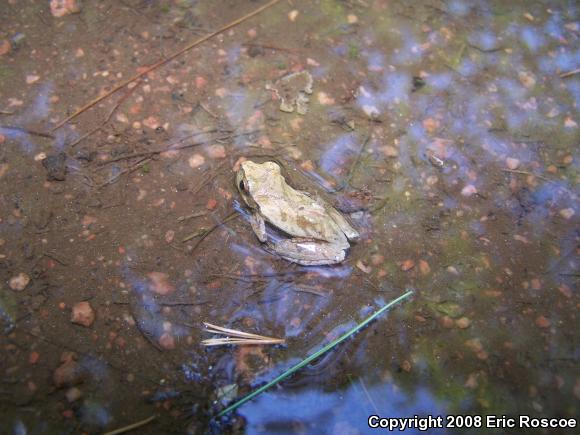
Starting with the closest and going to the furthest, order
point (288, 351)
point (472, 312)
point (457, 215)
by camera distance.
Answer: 1. point (288, 351)
2. point (472, 312)
3. point (457, 215)

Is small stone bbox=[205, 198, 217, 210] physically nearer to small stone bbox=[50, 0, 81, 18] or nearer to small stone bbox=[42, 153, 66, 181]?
small stone bbox=[42, 153, 66, 181]

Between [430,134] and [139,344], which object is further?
[430,134]

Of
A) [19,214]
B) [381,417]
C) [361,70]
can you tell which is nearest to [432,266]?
[381,417]

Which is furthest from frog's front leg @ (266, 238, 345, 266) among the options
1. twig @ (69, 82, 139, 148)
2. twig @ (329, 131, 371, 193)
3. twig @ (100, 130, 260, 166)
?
twig @ (69, 82, 139, 148)

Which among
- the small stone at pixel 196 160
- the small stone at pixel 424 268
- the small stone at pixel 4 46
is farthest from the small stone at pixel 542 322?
the small stone at pixel 4 46

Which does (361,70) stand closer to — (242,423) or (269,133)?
(269,133)

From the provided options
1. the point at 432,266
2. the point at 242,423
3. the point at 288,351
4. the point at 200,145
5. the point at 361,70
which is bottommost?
the point at 242,423

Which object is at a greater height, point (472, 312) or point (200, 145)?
point (200, 145)
